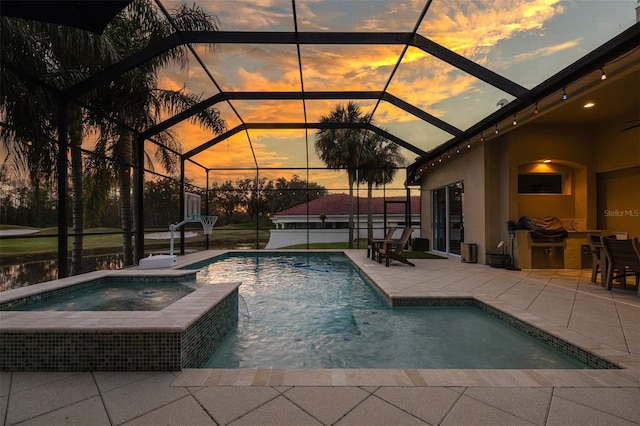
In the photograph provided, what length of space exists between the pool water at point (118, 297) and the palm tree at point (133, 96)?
260 cm

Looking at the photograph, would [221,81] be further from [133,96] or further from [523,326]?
[523,326]

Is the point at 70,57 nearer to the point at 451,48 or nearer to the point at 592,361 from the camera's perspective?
the point at 451,48

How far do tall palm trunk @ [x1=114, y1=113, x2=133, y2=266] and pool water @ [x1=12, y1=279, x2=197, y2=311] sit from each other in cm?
239

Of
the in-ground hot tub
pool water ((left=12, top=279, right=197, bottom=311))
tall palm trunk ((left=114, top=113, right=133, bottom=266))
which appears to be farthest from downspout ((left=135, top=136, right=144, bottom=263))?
the in-ground hot tub

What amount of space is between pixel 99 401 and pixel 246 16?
5.27 m

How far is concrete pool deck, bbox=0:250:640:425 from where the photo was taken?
175 centimetres

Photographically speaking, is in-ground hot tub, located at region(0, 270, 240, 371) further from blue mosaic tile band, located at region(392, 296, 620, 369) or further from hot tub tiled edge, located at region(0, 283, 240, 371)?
blue mosaic tile band, located at region(392, 296, 620, 369)

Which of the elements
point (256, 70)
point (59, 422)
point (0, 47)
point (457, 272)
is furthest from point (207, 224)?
point (59, 422)

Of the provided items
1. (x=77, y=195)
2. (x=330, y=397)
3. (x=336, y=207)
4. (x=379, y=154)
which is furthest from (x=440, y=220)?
(x=77, y=195)

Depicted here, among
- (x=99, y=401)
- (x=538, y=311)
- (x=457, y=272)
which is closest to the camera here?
(x=99, y=401)

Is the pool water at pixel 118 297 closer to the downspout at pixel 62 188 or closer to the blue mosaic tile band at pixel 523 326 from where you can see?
the downspout at pixel 62 188

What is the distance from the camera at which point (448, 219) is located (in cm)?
988

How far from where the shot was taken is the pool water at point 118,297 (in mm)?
4160

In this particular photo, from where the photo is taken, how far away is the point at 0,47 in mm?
4605
